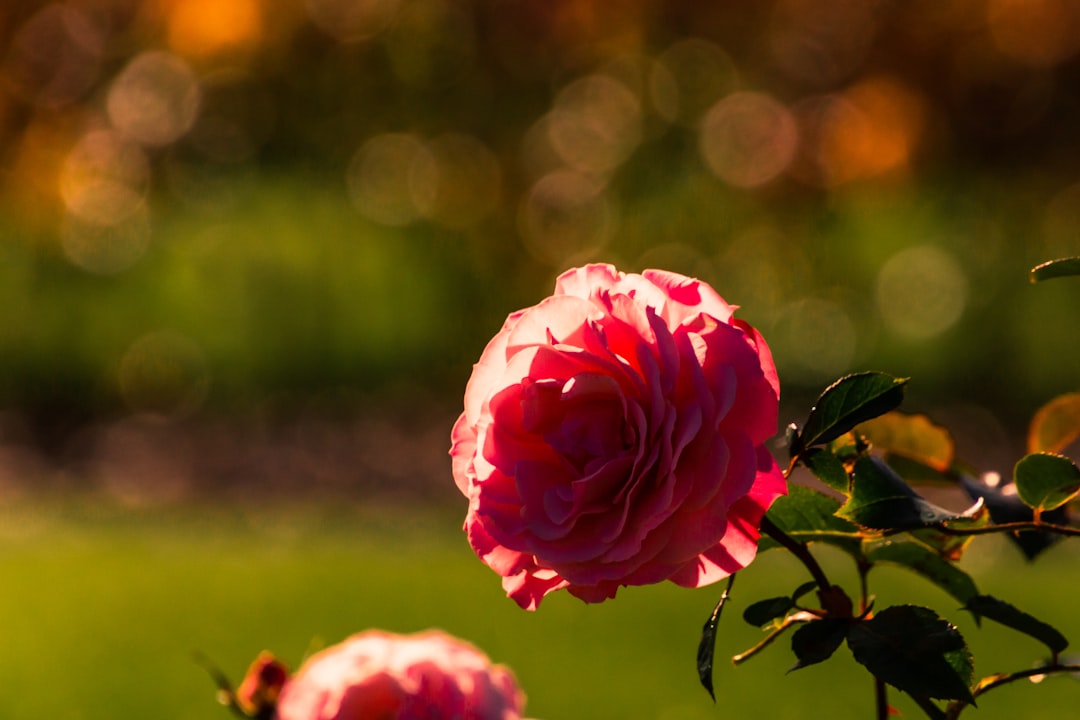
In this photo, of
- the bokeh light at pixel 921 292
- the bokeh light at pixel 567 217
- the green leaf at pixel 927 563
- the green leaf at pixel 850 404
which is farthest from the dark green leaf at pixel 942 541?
the bokeh light at pixel 921 292

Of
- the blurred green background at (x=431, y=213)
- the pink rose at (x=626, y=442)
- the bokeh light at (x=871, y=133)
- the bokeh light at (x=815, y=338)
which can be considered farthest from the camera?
the bokeh light at (x=815, y=338)

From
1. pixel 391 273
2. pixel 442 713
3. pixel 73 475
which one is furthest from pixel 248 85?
pixel 442 713

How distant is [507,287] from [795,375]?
1.32m

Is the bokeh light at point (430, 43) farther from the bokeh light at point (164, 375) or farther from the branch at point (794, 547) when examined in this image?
the branch at point (794, 547)

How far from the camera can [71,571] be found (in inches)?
140

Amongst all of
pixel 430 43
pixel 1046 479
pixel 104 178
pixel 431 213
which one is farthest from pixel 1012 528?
pixel 104 178

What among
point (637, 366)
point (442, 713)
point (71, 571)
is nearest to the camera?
point (637, 366)

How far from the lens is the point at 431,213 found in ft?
20.0

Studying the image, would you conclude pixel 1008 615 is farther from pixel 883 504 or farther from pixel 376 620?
pixel 376 620

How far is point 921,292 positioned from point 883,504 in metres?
5.66

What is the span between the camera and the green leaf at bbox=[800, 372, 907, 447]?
0.56 m

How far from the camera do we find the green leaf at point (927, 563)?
67 cm

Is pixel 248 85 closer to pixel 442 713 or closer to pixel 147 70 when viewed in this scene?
pixel 147 70

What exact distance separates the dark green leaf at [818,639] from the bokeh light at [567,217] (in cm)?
492
